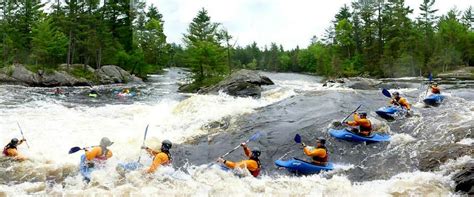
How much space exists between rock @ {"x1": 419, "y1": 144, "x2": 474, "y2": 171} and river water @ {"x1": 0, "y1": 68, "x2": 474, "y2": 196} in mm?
253

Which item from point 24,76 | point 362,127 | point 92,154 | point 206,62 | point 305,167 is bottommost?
point 305,167

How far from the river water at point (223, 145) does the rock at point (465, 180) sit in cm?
19

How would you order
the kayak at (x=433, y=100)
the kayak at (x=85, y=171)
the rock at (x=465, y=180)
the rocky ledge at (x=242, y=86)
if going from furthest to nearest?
the rocky ledge at (x=242, y=86)
the kayak at (x=433, y=100)
the kayak at (x=85, y=171)
the rock at (x=465, y=180)

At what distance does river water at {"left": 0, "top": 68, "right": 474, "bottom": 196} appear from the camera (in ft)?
31.8

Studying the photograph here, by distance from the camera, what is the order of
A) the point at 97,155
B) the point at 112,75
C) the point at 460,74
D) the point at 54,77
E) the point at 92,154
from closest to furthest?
the point at 92,154, the point at 97,155, the point at 54,77, the point at 112,75, the point at 460,74

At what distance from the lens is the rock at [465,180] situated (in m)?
8.77

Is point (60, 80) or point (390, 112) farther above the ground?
point (60, 80)

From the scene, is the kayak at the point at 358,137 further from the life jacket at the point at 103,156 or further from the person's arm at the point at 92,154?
the person's arm at the point at 92,154

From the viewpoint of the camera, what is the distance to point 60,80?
127ft

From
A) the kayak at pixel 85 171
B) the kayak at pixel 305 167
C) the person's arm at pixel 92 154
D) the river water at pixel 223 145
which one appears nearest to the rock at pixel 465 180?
the river water at pixel 223 145

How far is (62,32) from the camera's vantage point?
48.2 m

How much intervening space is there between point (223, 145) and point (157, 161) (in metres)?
3.60

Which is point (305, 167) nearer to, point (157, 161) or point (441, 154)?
point (441, 154)

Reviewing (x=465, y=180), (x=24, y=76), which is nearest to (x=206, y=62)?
(x=24, y=76)
